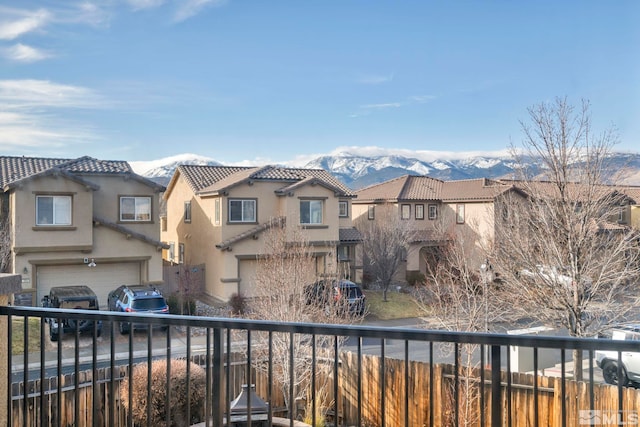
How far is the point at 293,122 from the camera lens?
45000 mm

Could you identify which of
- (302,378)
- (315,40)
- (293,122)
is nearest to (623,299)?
(302,378)

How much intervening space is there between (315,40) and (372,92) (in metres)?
31.7

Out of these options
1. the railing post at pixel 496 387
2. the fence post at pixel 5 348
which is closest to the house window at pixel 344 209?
the fence post at pixel 5 348

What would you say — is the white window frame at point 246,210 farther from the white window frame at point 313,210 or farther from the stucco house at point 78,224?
the stucco house at point 78,224

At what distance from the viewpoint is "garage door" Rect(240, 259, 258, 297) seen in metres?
21.8

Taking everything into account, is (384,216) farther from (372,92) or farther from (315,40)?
(372,92)

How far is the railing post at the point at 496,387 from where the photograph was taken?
2330mm

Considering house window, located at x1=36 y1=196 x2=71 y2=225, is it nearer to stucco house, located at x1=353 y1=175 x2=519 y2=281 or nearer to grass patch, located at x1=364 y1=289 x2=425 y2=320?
grass patch, located at x1=364 y1=289 x2=425 y2=320

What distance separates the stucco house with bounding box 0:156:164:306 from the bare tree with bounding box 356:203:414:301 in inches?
395

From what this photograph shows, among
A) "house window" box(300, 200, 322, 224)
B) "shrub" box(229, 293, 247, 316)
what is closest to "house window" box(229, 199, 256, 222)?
"house window" box(300, 200, 322, 224)

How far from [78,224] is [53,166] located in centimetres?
279

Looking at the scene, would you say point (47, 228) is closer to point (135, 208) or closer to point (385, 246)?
point (135, 208)

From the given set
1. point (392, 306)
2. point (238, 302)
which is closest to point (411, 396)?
point (238, 302)

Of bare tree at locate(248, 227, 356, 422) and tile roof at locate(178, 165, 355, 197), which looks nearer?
bare tree at locate(248, 227, 356, 422)
